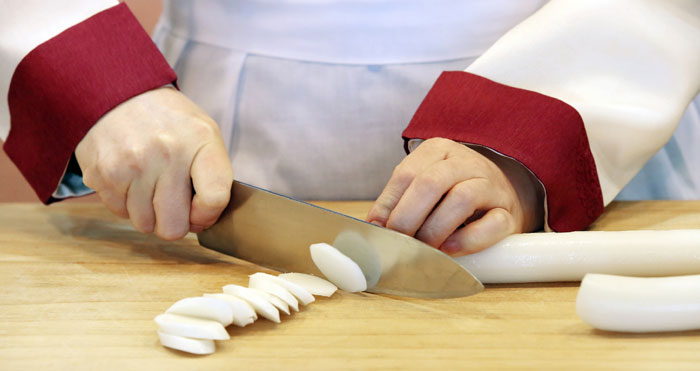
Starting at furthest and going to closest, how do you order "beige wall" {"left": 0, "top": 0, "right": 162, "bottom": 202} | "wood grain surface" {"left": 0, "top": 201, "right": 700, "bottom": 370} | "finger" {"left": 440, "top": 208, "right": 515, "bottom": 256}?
1. "beige wall" {"left": 0, "top": 0, "right": 162, "bottom": 202}
2. "finger" {"left": 440, "top": 208, "right": 515, "bottom": 256}
3. "wood grain surface" {"left": 0, "top": 201, "right": 700, "bottom": 370}

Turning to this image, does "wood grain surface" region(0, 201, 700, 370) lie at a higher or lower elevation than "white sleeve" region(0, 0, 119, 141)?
lower

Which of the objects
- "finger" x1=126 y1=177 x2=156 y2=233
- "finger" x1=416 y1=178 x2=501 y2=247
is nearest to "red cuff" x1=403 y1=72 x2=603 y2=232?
"finger" x1=416 y1=178 x2=501 y2=247

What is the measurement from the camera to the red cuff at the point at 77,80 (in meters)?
0.89

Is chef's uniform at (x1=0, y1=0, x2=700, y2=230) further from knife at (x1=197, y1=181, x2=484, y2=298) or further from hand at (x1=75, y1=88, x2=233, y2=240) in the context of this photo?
knife at (x1=197, y1=181, x2=484, y2=298)

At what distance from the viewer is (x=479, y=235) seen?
0.75 meters

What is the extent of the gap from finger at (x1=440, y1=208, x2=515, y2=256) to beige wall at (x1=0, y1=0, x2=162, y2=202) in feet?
5.25

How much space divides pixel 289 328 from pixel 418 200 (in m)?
0.20

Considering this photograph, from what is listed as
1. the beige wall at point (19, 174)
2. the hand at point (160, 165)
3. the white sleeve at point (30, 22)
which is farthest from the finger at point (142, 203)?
the beige wall at point (19, 174)

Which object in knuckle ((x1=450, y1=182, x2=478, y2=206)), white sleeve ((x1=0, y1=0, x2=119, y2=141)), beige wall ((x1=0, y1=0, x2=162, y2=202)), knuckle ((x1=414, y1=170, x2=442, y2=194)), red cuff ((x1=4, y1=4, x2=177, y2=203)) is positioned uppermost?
white sleeve ((x1=0, y1=0, x2=119, y2=141))

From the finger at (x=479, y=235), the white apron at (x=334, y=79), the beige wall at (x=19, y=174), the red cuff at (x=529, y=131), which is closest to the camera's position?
the finger at (x=479, y=235)

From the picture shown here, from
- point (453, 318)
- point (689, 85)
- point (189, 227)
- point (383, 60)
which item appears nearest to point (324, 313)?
point (453, 318)

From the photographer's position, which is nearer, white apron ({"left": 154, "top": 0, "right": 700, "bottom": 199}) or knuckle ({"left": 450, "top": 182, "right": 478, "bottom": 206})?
knuckle ({"left": 450, "top": 182, "right": 478, "bottom": 206})

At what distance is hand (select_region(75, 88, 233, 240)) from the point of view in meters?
0.81

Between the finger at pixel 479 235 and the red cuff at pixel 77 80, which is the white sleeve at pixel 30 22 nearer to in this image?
the red cuff at pixel 77 80
